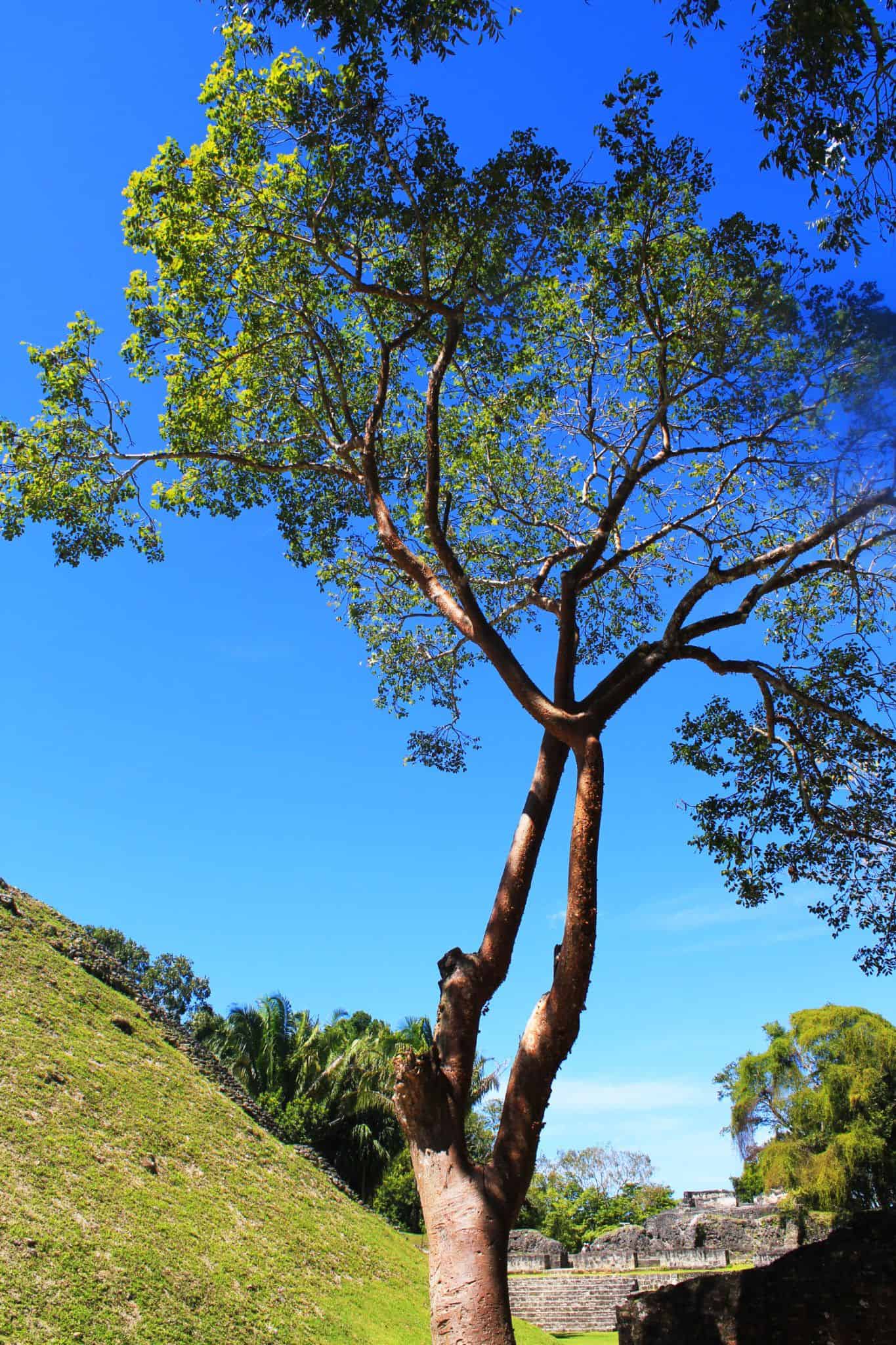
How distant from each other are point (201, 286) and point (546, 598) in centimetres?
407

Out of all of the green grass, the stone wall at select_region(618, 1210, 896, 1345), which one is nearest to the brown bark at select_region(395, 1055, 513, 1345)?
the stone wall at select_region(618, 1210, 896, 1345)

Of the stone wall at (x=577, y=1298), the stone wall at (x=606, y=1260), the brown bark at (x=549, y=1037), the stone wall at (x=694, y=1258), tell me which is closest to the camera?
the brown bark at (x=549, y=1037)

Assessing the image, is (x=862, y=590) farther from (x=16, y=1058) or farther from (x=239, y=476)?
(x=16, y=1058)

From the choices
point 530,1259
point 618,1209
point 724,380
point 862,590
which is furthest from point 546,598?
point 618,1209

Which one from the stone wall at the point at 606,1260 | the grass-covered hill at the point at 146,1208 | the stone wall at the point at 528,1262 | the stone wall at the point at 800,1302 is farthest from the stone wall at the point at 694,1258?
the stone wall at the point at 800,1302

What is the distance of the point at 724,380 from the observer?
759cm

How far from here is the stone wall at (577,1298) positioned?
19.0m

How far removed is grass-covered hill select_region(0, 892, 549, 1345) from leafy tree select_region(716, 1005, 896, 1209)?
13.3m

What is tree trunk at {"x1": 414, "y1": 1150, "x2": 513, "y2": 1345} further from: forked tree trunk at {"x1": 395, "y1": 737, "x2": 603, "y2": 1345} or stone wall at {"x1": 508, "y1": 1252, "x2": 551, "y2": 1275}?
stone wall at {"x1": 508, "y1": 1252, "x2": 551, "y2": 1275}

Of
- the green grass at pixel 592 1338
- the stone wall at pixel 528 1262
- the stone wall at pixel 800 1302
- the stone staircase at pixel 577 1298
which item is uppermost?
the stone wall at pixel 800 1302

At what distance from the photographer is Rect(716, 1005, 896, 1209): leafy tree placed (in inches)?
977

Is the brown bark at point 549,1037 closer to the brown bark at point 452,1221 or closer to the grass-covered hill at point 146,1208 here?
the brown bark at point 452,1221

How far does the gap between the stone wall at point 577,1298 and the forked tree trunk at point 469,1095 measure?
664 inches

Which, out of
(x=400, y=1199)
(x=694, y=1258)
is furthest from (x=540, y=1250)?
(x=694, y=1258)
